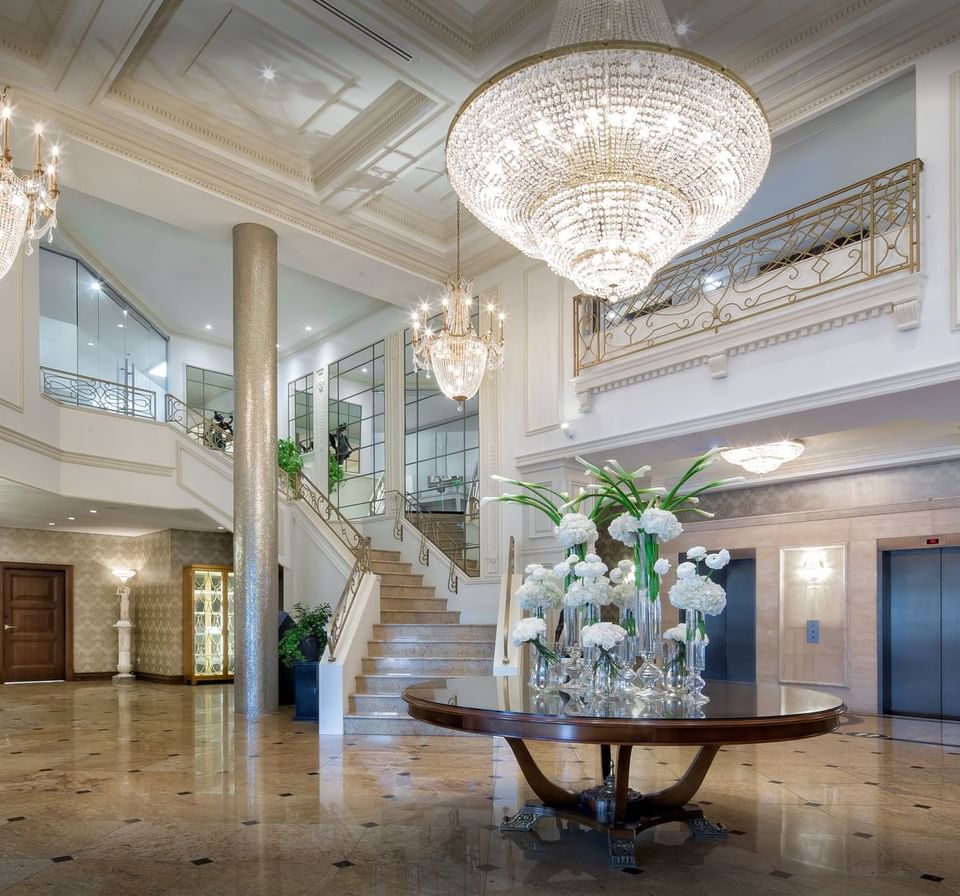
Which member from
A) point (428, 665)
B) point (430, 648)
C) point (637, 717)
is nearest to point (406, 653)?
point (430, 648)

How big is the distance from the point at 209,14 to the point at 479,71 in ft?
7.44

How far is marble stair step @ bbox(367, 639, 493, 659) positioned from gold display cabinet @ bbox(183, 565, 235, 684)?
20.2ft

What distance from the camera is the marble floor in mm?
3898

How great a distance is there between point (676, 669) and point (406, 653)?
550 centimetres

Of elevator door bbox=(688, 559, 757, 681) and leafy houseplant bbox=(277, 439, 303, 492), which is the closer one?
elevator door bbox=(688, 559, 757, 681)

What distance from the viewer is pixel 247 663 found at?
9258 millimetres

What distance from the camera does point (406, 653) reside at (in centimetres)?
920

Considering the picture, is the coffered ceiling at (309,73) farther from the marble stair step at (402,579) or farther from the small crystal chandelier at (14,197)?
the marble stair step at (402,579)

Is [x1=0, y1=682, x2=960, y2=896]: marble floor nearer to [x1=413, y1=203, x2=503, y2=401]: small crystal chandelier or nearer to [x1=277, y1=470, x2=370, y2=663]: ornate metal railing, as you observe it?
[x1=277, y1=470, x2=370, y2=663]: ornate metal railing

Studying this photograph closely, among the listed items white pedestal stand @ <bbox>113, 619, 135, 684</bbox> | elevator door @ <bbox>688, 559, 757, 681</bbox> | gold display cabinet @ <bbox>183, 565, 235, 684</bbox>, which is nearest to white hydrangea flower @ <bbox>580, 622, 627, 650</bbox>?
elevator door @ <bbox>688, 559, 757, 681</bbox>

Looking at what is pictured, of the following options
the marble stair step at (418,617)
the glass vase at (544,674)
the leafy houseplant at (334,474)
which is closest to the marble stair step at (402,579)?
the marble stair step at (418,617)

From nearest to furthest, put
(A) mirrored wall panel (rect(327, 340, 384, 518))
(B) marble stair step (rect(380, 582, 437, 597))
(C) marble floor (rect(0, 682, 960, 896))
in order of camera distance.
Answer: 1. (C) marble floor (rect(0, 682, 960, 896))
2. (B) marble stair step (rect(380, 582, 437, 597))
3. (A) mirrored wall panel (rect(327, 340, 384, 518))

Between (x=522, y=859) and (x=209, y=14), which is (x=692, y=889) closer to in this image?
(x=522, y=859)

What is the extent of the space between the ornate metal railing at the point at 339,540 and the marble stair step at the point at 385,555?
27 centimetres
